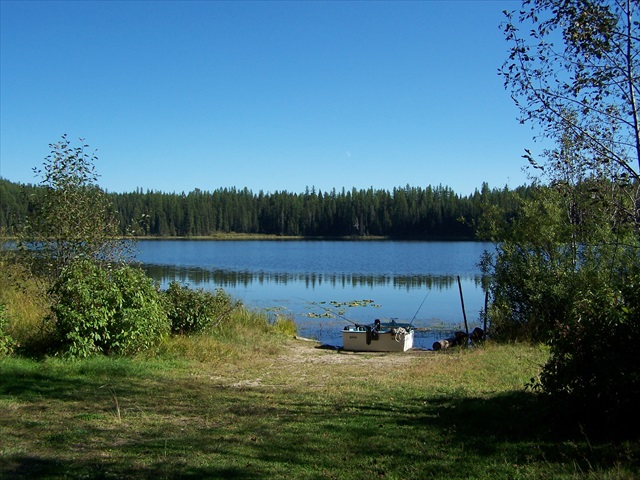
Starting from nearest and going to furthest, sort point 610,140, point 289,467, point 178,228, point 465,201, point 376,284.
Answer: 1. point 289,467
2. point 610,140
3. point 376,284
4. point 465,201
5. point 178,228

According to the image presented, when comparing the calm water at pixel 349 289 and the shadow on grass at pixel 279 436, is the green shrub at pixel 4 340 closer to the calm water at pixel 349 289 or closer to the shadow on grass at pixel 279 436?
the shadow on grass at pixel 279 436

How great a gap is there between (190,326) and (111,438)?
28.3ft

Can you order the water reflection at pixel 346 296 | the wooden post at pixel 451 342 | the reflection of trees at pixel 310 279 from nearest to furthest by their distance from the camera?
the wooden post at pixel 451 342
the water reflection at pixel 346 296
the reflection of trees at pixel 310 279

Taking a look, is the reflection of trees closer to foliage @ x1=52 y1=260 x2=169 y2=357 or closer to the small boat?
the small boat

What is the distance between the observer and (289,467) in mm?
6012

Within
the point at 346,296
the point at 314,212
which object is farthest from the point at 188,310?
the point at 314,212

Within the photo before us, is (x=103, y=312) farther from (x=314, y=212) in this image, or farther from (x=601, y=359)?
(x=314, y=212)

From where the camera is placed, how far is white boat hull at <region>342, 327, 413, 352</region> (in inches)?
715

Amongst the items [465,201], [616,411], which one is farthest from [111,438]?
[465,201]

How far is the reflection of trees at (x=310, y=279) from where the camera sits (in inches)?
1512

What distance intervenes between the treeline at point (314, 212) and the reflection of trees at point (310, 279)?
77.1 m

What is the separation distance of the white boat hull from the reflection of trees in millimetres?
18736

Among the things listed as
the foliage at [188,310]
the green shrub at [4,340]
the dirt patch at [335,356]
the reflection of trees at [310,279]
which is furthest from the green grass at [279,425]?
the reflection of trees at [310,279]

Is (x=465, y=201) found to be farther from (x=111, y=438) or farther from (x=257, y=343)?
(x=111, y=438)
